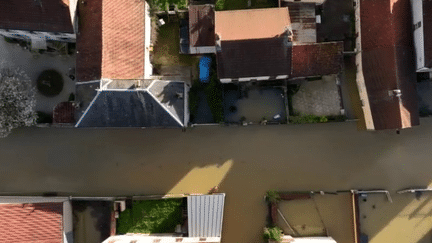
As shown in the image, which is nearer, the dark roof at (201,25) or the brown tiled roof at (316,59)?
the brown tiled roof at (316,59)

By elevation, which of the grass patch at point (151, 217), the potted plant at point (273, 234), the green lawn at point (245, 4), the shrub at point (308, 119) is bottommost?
the potted plant at point (273, 234)

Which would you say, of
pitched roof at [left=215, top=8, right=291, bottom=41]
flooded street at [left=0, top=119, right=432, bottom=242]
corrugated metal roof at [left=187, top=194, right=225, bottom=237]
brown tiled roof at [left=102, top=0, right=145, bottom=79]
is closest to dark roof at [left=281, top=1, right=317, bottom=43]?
pitched roof at [left=215, top=8, right=291, bottom=41]

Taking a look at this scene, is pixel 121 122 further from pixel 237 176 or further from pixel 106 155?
pixel 237 176

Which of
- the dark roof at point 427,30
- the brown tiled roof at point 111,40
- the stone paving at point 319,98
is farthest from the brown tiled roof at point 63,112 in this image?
the dark roof at point 427,30

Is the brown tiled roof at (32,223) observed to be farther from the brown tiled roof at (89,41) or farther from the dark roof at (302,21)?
the dark roof at (302,21)

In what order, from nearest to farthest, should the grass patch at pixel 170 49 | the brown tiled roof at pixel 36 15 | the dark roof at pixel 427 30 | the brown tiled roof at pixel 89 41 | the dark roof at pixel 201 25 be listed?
the dark roof at pixel 427 30 → the brown tiled roof at pixel 36 15 → the brown tiled roof at pixel 89 41 → the dark roof at pixel 201 25 → the grass patch at pixel 170 49

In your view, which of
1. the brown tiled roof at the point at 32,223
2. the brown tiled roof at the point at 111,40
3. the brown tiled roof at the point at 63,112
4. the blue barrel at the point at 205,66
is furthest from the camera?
the blue barrel at the point at 205,66

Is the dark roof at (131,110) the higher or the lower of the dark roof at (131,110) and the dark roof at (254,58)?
the lower
